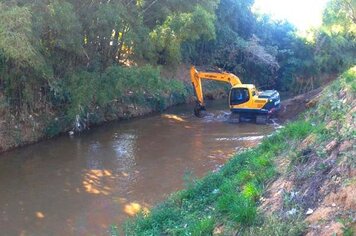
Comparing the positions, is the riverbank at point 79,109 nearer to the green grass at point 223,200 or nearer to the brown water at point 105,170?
the brown water at point 105,170

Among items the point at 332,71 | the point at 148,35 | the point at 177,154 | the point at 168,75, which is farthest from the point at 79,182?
the point at 332,71

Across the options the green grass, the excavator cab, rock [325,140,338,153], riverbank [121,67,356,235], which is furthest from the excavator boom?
rock [325,140,338,153]

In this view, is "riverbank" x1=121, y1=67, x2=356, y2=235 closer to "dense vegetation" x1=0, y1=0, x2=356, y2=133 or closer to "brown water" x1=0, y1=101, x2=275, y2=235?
"brown water" x1=0, y1=101, x2=275, y2=235

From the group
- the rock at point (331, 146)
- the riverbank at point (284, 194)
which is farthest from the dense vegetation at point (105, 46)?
the rock at point (331, 146)

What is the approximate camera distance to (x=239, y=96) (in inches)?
703

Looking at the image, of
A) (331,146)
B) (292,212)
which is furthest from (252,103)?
(292,212)

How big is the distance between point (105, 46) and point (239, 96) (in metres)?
6.61

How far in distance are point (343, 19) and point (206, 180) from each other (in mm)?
18993

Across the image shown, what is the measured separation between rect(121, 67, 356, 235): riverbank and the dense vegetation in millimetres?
7758

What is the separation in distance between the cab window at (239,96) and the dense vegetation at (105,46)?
3173 mm

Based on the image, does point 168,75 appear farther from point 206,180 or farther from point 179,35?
point 206,180

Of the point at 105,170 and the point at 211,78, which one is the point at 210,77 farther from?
the point at 105,170

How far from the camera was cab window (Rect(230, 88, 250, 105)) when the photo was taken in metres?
17.8

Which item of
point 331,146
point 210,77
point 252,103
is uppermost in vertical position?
point 210,77
